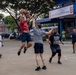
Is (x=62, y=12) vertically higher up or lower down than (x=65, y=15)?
higher up

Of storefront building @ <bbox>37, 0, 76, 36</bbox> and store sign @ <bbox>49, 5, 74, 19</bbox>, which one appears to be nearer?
store sign @ <bbox>49, 5, 74, 19</bbox>

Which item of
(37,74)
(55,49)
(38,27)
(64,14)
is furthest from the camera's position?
(64,14)

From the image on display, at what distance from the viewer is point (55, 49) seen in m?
13.2

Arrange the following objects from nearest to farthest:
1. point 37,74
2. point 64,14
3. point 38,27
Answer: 1. point 37,74
2. point 38,27
3. point 64,14

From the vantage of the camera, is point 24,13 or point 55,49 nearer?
point 24,13

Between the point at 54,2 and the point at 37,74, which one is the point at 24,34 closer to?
the point at 37,74

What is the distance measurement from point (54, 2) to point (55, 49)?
36.8 metres

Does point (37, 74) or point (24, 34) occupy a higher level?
point (24, 34)

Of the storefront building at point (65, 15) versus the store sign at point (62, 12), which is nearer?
the store sign at point (62, 12)

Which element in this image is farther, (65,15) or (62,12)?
(62,12)

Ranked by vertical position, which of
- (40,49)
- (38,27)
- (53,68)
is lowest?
(53,68)

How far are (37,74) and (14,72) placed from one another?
3.22 feet

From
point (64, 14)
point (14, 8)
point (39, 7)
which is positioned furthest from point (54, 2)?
point (64, 14)

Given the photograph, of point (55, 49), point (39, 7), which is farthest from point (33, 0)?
point (55, 49)
